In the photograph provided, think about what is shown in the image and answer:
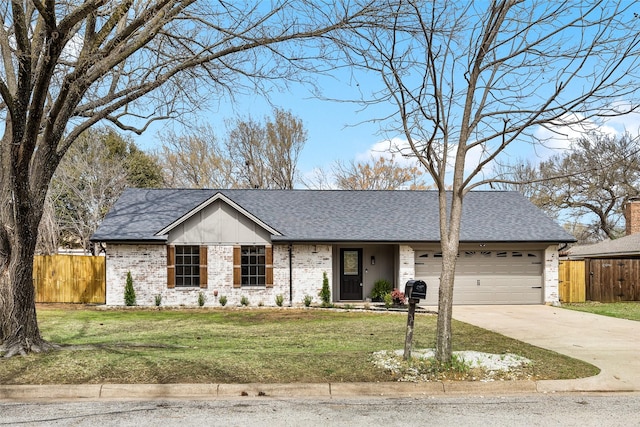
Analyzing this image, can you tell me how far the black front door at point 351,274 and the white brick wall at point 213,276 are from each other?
1461 mm

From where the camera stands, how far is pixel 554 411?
6668 mm

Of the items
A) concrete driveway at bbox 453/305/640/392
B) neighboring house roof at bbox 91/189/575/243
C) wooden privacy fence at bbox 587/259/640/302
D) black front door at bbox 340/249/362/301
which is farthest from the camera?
wooden privacy fence at bbox 587/259/640/302

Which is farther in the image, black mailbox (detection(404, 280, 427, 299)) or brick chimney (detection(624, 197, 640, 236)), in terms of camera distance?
brick chimney (detection(624, 197, 640, 236))

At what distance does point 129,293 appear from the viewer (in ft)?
65.8

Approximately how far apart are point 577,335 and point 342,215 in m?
11.5

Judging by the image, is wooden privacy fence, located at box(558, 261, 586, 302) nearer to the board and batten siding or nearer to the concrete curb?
the board and batten siding

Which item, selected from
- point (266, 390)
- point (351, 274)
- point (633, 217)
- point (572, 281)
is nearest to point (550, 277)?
point (572, 281)

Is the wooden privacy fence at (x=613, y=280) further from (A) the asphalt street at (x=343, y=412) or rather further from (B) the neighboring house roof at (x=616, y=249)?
(A) the asphalt street at (x=343, y=412)

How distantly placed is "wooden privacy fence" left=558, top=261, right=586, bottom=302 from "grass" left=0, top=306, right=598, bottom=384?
8.94 meters

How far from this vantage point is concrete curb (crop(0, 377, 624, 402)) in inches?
287

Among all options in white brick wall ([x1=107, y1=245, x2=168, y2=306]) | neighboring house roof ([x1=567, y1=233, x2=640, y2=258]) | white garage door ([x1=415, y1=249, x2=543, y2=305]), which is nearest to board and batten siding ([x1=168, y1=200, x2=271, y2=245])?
white brick wall ([x1=107, y1=245, x2=168, y2=306])

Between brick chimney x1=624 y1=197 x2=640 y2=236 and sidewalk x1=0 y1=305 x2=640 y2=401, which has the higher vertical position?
brick chimney x1=624 y1=197 x2=640 y2=236

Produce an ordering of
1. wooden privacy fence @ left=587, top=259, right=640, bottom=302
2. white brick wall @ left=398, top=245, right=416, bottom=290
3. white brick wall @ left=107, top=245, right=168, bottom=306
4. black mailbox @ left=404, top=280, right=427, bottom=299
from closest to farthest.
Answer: black mailbox @ left=404, top=280, right=427, bottom=299 < white brick wall @ left=107, top=245, right=168, bottom=306 < white brick wall @ left=398, top=245, right=416, bottom=290 < wooden privacy fence @ left=587, top=259, right=640, bottom=302

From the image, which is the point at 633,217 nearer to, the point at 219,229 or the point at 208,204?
the point at 219,229
